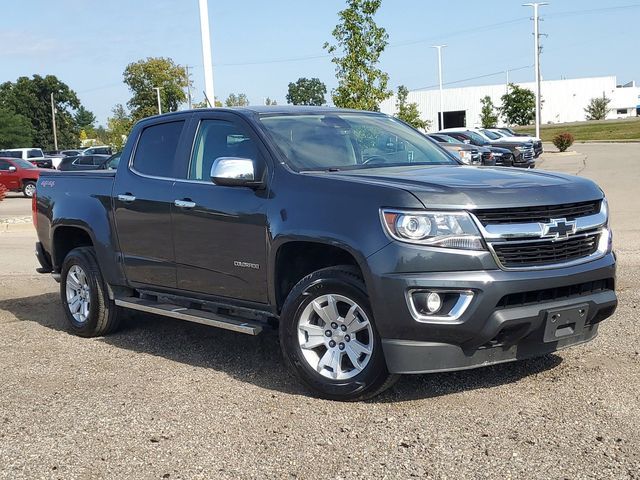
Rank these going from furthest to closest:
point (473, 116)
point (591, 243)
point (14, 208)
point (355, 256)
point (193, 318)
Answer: point (473, 116)
point (14, 208)
point (193, 318)
point (591, 243)
point (355, 256)

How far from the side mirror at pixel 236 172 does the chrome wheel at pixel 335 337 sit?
962 mm

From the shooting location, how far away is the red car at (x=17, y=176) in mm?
31109

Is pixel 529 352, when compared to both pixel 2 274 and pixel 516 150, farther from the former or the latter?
pixel 516 150

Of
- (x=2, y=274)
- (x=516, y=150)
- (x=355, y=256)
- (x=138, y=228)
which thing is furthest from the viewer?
(x=516, y=150)

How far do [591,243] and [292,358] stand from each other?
2.00 meters

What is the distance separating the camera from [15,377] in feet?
19.5

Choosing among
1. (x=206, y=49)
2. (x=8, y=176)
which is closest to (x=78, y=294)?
(x=206, y=49)

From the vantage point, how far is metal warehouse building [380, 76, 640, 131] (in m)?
112

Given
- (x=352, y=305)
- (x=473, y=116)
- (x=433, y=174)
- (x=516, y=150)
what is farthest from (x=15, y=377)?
(x=473, y=116)

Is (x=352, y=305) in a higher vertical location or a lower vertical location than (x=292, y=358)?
higher

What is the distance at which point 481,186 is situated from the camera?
4.74 m

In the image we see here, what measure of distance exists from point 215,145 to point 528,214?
250 cm

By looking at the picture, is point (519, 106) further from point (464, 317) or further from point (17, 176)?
point (464, 317)

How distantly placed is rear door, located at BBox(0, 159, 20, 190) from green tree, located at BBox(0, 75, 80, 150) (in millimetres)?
79739
